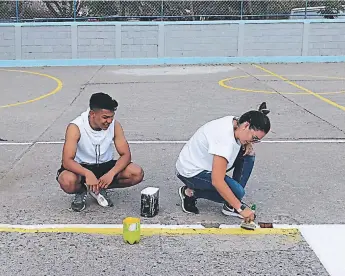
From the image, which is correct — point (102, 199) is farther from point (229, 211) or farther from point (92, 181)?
point (229, 211)

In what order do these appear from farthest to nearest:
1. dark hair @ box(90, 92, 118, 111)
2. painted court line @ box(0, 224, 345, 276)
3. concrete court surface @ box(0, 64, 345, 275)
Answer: dark hair @ box(90, 92, 118, 111)
painted court line @ box(0, 224, 345, 276)
concrete court surface @ box(0, 64, 345, 275)

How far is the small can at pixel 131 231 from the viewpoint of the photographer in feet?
13.1

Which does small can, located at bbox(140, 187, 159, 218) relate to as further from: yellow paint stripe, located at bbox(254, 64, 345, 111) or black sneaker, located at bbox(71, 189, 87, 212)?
yellow paint stripe, located at bbox(254, 64, 345, 111)

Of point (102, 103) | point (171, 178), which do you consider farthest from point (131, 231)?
point (171, 178)

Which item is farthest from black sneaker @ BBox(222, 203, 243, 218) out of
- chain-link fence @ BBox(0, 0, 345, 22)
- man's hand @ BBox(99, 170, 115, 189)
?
chain-link fence @ BBox(0, 0, 345, 22)

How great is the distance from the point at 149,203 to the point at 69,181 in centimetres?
69

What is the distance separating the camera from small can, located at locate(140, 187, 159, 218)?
4.54 meters

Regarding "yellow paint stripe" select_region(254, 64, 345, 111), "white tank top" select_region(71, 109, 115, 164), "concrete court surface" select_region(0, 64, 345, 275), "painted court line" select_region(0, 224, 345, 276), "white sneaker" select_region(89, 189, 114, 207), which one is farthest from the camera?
"yellow paint stripe" select_region(254, 64, 345, 111)

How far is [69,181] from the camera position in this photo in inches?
181

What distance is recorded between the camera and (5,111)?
962 cm

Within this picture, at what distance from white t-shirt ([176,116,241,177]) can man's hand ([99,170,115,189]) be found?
0.57 metres

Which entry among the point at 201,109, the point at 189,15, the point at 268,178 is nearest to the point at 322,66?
the point at 189,15

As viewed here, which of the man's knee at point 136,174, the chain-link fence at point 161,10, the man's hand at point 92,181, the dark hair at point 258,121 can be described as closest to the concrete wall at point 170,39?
the chain-link fence at point 161,10

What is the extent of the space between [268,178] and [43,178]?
2.33 meters
